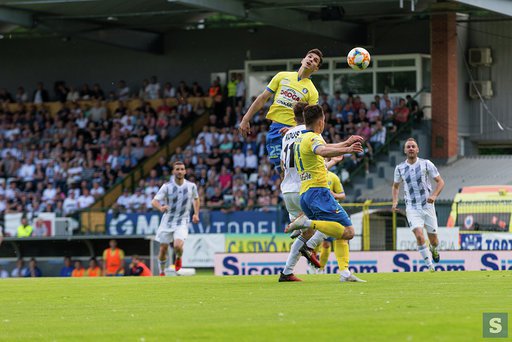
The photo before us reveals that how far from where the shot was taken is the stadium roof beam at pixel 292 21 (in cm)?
3744

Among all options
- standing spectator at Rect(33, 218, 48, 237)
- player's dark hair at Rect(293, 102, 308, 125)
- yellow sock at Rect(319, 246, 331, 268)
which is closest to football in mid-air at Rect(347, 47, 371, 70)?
→ player's dark hair at Rect(293, 102, 308, 125)

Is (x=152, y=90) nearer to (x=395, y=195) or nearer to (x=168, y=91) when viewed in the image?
(x=168, y=91)

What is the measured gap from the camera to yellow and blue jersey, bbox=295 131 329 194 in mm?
14335

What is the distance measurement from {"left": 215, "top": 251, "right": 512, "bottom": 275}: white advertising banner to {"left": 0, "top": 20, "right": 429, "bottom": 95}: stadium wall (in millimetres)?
16896

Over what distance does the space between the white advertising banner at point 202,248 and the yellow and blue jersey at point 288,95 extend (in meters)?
17.4

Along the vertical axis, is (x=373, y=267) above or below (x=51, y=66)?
below

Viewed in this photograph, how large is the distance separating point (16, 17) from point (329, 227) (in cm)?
2938

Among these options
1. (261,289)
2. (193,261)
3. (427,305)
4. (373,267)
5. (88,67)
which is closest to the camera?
(427,305)

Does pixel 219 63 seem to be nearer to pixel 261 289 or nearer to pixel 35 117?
pixel 35 117

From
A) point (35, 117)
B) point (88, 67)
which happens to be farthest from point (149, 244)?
point (88, 67)

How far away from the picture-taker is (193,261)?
33781 mm

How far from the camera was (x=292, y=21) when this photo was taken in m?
40.4

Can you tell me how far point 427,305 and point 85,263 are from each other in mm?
24709

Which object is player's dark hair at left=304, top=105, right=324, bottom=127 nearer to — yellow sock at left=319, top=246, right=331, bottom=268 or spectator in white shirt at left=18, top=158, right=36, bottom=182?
yellow sock at left=319, top=246, right=331, bottom=268
